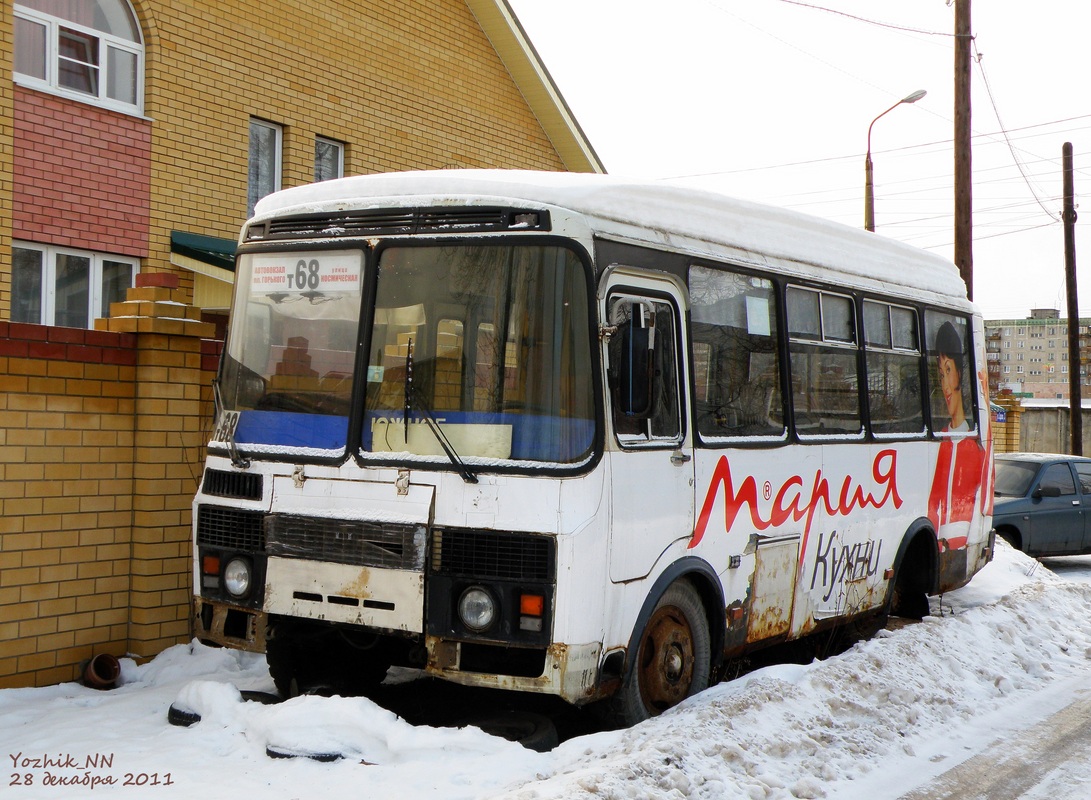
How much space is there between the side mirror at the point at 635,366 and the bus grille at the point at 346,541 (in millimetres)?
1207

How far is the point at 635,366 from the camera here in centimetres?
599

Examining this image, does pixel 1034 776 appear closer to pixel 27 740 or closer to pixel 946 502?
pixel 946 502

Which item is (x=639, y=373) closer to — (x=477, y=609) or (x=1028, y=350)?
(x=477, y=609)

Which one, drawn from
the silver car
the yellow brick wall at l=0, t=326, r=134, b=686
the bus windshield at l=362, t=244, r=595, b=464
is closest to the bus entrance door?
the bus windshield at l=362, t=244, r=595, b=464

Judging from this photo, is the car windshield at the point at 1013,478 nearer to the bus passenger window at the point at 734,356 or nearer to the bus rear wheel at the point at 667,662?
the bus passenger window at the point at 734,356

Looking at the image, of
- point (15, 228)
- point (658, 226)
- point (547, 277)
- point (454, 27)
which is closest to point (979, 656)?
point (658, 226)

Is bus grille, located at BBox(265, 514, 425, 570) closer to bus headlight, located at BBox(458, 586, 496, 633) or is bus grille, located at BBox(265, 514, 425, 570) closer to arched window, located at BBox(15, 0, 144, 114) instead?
bus headlight, located at BBox(458, 586, 496, 633)

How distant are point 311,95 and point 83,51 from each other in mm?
2922

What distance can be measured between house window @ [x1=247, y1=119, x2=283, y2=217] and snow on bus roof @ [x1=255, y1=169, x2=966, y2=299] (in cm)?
737

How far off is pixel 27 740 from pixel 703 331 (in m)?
4.18

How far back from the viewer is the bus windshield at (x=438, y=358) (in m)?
5.63

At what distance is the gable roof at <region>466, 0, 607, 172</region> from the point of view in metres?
16.4

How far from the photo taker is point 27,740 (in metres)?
5.86

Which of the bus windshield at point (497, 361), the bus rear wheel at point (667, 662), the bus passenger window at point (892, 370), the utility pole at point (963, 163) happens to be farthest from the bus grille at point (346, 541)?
the utility pole at point (963, 163)
